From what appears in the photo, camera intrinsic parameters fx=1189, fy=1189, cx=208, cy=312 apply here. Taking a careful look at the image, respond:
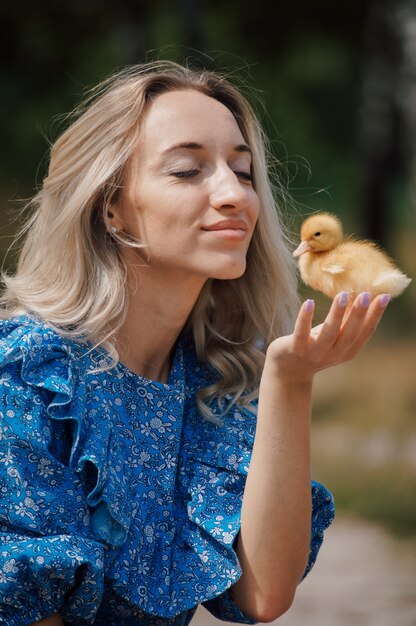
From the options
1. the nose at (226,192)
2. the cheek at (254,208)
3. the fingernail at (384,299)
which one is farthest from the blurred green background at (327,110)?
the fingernail at (384,299)

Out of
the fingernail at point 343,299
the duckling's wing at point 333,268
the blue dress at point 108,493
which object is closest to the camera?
the fingernail at point 343,299

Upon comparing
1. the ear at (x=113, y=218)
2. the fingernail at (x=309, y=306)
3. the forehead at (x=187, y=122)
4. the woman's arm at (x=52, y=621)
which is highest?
the forehead at (x=187, y=122)

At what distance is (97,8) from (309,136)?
418 cm

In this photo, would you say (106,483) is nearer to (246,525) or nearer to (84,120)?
(246,525)

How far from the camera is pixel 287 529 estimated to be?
9.32 feet

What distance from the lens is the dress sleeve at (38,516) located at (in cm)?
266

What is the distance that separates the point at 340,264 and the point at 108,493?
77cm

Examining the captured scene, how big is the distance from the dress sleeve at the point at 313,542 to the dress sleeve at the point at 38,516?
14.9 inches

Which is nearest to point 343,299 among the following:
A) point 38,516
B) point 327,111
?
point 38,516

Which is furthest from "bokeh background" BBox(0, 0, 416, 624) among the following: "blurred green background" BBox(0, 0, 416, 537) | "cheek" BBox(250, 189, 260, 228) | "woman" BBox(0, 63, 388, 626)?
"cheek" BBox(250, 189, 260, 228)

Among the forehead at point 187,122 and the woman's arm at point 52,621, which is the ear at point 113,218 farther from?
the woman's arm at point 52,621

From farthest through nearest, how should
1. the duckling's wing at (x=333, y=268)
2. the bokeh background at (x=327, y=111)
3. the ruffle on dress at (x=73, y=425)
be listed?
the bokeh background at (x=327, y=111) < the ruffle on dress at (x=73, y=425) < the duckling's wing at (x=333, y=268)

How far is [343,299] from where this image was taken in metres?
2.49

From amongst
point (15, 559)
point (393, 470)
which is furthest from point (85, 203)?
point (393, 470)
